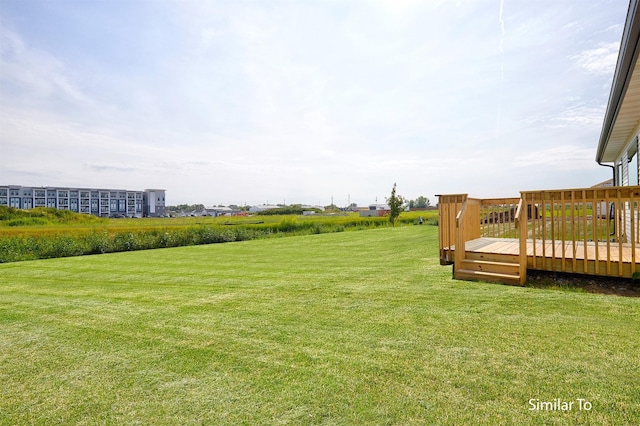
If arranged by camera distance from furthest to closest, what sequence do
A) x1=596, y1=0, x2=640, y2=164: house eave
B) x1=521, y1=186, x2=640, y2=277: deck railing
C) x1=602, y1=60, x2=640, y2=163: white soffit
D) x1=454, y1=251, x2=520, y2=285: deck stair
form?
x1=454, y1=251, x2=520, y2=285: deck stair
x1=602, y1=60, x2=640, y2=163: white soffit
x1=521, y1=186, x2=640, y2=277: deck railing
x1=596, y1=0, x2=640, y2=164: house eave

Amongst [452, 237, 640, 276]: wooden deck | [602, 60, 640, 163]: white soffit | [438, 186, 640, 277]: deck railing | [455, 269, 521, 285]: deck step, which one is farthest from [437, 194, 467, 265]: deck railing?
[602, 60, 640, 163]: white soffit

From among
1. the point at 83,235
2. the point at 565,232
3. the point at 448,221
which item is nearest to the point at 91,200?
the point at 83,235

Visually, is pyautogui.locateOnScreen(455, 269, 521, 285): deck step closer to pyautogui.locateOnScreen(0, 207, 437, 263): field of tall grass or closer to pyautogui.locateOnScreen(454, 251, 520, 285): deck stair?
pyautogui.locateOnScreen(454, 251, 520, 285): deck stair

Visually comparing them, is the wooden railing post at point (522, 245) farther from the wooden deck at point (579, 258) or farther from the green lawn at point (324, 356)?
the green lawn at point (324, 356)

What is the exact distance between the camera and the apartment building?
31.1m

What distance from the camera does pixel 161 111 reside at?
1434cm

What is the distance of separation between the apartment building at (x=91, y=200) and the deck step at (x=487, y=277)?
33453mm

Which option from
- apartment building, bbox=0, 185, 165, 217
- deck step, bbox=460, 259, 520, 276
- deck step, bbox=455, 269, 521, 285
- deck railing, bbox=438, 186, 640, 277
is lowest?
deck step, bbox=455, 269, 521, 285

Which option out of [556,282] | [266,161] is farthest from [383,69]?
[266,161]

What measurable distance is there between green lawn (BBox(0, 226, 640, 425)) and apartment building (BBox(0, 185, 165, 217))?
31.4 m

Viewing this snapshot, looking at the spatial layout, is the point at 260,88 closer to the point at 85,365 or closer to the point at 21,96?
the point at 21,96

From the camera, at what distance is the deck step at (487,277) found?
16.5 feet

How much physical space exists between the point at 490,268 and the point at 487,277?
0.60 ft

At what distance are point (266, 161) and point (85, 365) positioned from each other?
2699 centimetres
